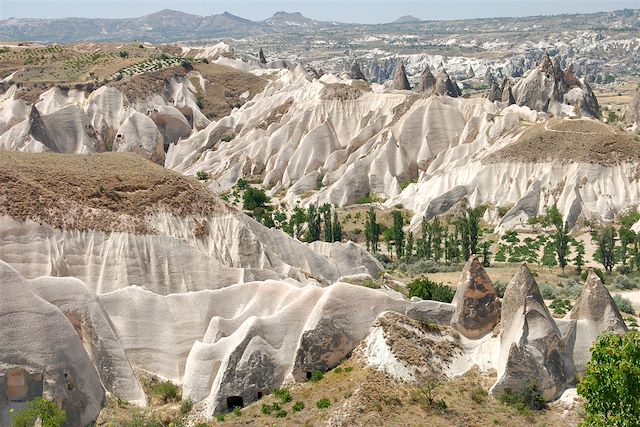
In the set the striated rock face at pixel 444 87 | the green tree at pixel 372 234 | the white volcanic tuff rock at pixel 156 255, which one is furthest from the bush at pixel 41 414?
the striated rock face at pixel 444 87

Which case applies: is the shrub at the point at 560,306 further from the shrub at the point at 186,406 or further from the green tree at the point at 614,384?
the green tree at the point at 614,384

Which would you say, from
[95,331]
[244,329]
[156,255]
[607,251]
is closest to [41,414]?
[95,331]

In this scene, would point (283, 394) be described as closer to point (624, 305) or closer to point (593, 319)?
point (593, 319)

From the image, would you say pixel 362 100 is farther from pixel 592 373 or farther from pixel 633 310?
pixel 592 373

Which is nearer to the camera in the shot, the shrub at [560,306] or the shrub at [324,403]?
the shrub at [324,403]

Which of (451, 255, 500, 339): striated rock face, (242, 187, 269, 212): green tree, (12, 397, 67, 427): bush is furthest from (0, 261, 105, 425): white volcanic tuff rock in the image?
(242, 187, 269, 212): green tree
